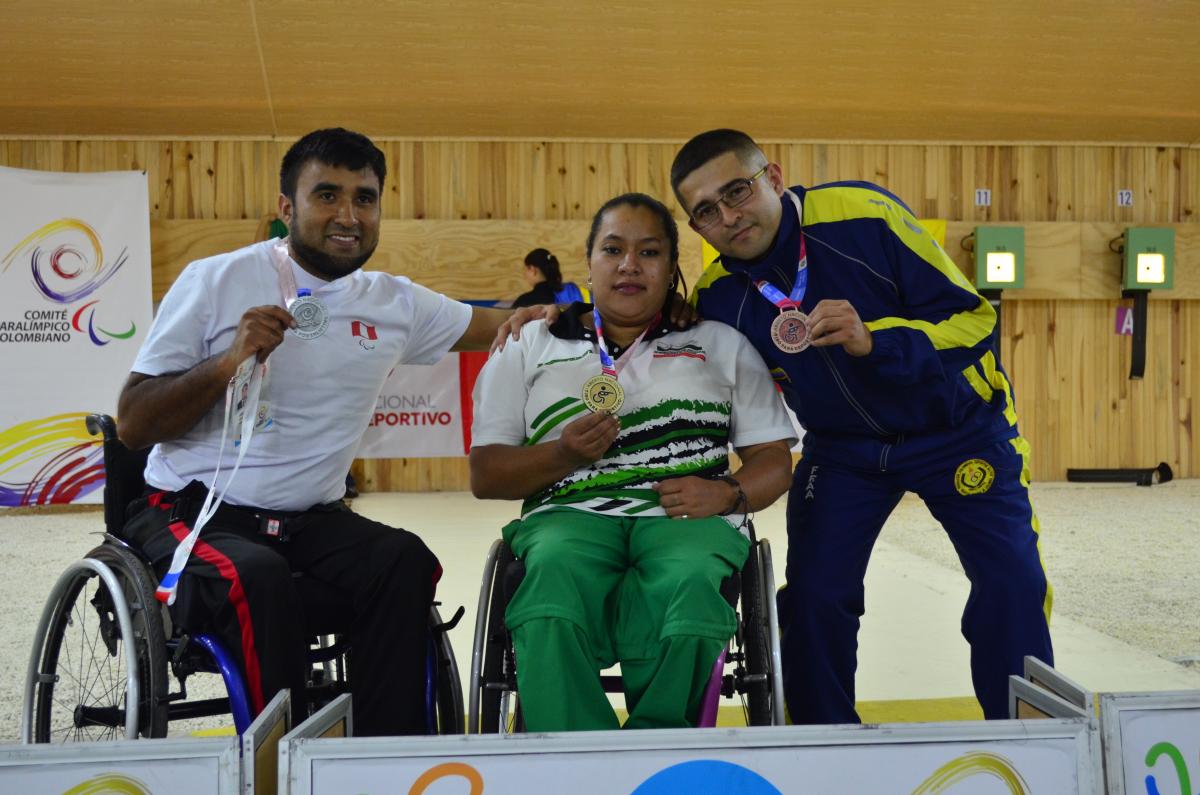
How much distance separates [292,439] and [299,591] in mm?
279

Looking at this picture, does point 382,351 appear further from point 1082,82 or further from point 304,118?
point 1082,82

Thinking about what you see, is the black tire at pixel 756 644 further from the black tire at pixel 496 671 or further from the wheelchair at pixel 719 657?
the black tire at pixel 496 671

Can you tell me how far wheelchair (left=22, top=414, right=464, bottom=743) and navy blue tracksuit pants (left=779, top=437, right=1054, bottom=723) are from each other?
68 centimetres

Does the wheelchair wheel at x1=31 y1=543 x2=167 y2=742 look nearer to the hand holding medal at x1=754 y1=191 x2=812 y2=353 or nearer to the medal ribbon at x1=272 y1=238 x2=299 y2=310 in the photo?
the medal ribbon at x1=272 y1=238 x2=299 y2=310

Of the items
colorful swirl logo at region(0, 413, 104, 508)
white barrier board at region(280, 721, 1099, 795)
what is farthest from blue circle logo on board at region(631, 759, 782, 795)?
colorful swirl logo at region(0, 413, 104, 508)

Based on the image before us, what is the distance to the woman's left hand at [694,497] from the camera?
1808mm

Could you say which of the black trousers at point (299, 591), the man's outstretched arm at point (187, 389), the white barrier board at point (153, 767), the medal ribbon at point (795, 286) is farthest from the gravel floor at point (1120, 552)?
the white barrier board at point (153, 767)

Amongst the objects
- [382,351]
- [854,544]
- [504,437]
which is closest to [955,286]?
[854,544]

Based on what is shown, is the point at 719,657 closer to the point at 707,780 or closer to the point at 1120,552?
the point at 707,780

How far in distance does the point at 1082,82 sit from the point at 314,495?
19.5 feet

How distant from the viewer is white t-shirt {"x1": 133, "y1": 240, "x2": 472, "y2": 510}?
188cm

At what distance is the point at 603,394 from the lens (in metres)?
1.83

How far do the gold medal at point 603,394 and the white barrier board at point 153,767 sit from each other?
84cm

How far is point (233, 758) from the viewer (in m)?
1.17
